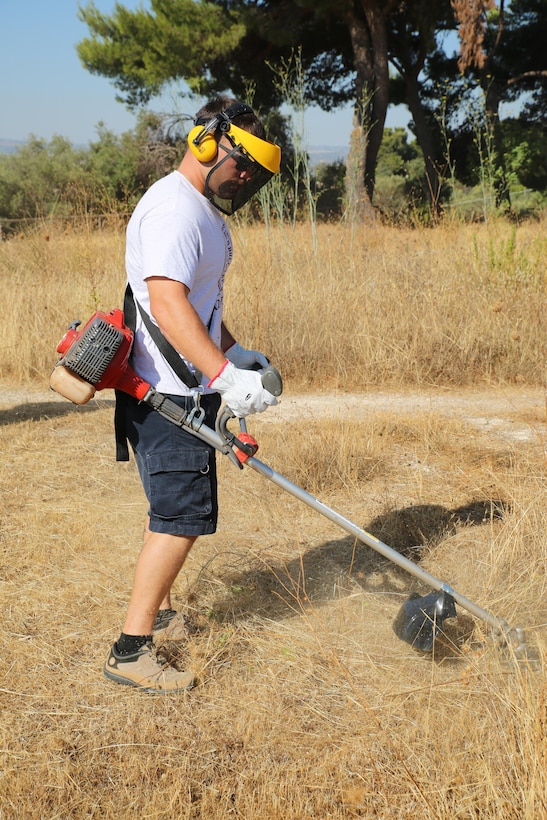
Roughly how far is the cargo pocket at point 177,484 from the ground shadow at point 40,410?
3.69 m

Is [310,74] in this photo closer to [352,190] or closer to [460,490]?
[352,190]

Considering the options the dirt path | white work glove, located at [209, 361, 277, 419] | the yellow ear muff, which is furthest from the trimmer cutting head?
the dirt path

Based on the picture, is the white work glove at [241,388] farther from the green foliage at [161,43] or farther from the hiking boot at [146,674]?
the green foliage at [161,43]

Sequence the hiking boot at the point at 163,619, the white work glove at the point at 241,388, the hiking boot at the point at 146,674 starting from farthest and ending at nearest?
the hiking boot at the point at 163,619 < the hiking boot at the point at 146,674 < the white work glove at the point at 241,388

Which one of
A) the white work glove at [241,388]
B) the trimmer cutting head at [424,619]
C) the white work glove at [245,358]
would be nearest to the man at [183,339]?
the white work glove at [241,388]

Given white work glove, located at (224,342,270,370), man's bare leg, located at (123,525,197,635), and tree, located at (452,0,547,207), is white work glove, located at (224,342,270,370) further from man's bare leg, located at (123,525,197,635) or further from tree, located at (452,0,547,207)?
tree, located at (452,0,547,207)

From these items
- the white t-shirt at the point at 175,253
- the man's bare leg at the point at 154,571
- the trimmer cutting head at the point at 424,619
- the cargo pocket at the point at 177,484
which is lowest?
the trimmer cutting head at the point at 424,619

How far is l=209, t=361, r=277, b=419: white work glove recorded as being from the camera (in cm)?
234

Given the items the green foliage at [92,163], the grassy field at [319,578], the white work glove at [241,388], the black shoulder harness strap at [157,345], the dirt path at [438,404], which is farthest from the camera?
the green foliage at [92,163]

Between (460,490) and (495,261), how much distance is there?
Answer: 348 cm

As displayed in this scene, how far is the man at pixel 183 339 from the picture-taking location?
2291 mm

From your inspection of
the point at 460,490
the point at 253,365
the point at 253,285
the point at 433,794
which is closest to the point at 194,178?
the point at 253,365

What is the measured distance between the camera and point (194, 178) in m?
2.44

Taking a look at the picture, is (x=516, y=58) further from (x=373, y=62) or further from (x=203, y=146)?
(x=203, y=146)
